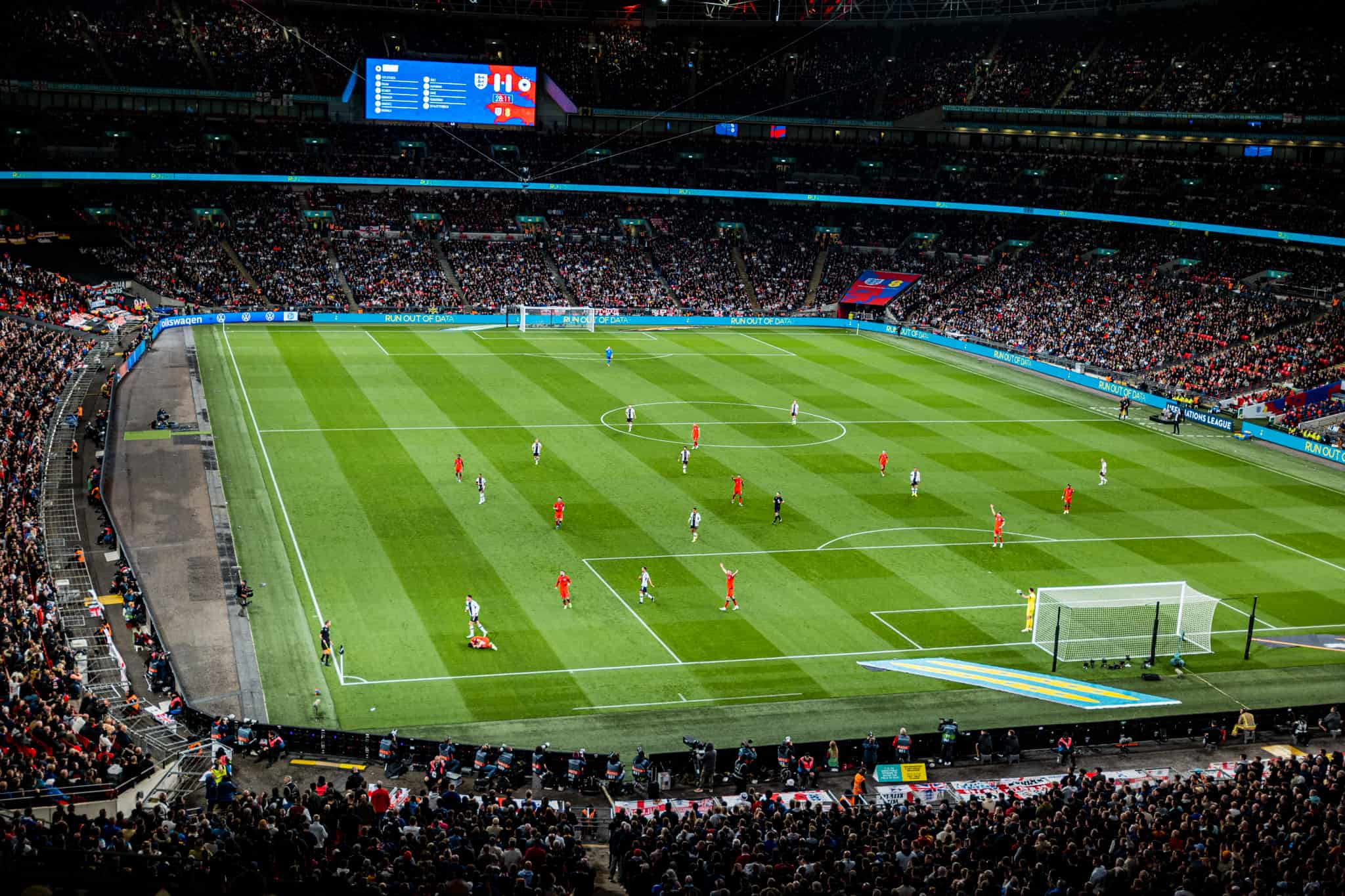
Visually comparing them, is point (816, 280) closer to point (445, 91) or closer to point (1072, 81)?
point (1072, 81)

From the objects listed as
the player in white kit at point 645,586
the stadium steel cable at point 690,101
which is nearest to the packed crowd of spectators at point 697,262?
the stadium steel cable at point 690,101

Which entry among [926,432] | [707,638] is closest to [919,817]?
[707,638]

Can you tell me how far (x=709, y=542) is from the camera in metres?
40.7

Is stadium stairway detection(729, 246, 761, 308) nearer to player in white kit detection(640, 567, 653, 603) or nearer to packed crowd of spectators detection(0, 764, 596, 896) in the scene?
player in white kit detection(640, 567, 653, 603)

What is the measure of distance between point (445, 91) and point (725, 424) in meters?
48.3

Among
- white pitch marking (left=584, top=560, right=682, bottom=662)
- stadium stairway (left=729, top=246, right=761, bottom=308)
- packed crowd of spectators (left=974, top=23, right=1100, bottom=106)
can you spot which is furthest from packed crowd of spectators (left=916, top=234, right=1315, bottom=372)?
white pitch marking (left=584, top=560, right=682, bottom=662)

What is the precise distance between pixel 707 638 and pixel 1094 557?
48.9 feet

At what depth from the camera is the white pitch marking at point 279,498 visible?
113 feet

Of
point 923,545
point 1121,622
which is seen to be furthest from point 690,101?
point 1121,622

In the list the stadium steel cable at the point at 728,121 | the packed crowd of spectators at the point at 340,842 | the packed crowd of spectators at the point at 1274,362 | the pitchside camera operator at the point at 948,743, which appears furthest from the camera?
the stadium steel cable at the point at 728,121

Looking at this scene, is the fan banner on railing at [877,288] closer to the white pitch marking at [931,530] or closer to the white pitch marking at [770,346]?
the white pitch marking at [770,346]

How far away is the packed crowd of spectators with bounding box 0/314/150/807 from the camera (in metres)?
20.8

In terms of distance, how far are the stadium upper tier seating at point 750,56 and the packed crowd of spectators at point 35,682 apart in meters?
58.8

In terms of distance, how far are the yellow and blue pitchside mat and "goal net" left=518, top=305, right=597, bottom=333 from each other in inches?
2212
